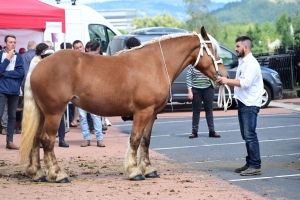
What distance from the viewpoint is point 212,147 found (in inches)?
509

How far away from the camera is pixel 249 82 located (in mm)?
9609

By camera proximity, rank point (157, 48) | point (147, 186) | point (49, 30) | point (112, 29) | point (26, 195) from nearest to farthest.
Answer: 1. point (26, 195)
2. point (147, 186)
3. point (157, 48)
4. point (49, 30)
5. point (112, 29)

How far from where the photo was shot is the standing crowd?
9742mm

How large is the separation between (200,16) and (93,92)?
68.3 metres

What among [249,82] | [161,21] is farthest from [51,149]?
[161,21]

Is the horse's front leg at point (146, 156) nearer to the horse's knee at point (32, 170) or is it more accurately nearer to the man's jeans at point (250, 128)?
the man's jeans at point (250, 128)

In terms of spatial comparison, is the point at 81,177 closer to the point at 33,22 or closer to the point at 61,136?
the point at 61,136

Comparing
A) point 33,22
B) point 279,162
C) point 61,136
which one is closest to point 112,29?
point 33,22

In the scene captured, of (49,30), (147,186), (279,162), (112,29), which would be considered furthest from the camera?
(112,29)

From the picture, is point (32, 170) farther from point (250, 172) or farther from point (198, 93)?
point (198, 93)

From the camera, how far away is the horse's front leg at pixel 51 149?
9.31 metres

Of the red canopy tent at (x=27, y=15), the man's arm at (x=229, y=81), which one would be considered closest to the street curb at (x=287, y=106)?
the red canopy tent at (x=27, y=15)

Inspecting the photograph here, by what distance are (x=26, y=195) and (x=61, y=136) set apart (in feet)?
15.6

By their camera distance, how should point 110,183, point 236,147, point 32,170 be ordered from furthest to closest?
point 236,147, point 32,170, point 110,183
